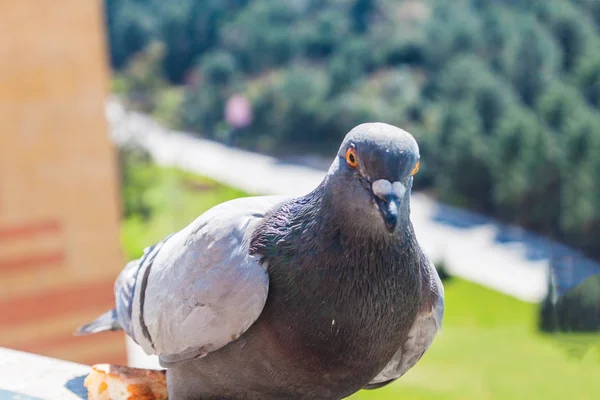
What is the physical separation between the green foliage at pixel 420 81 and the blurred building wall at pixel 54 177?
699 cm

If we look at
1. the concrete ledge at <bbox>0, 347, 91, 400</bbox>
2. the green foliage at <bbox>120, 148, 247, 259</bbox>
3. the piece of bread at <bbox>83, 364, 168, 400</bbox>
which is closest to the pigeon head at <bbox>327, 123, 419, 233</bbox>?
the piece of bread at <bbox>83, 364, 168, 400</bbox>

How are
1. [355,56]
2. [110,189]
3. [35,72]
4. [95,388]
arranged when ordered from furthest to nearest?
[355,56] < [110,189] < [35,72] < [95,388]

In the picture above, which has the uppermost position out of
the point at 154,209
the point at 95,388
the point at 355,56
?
the point at 95,388

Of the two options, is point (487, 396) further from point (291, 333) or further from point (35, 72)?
point (291, 333)

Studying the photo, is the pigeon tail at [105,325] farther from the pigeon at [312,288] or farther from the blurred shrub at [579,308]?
the blurred shrub at [579,308]

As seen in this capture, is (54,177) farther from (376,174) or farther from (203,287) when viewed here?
(376,174)

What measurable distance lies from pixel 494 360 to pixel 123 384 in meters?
7.23

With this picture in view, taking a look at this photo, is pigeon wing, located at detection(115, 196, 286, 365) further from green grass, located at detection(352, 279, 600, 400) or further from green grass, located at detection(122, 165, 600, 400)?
green grass, located at detection(122, 165, 600, 400)

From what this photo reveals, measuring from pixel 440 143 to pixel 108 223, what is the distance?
932cm

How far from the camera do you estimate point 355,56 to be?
17875 mm

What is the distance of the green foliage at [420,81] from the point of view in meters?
11.9

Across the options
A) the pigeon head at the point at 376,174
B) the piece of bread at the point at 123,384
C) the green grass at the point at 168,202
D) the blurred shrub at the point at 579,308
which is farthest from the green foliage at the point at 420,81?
the pigeon head at the point at 376,174

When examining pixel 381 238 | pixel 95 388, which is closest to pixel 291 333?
pixel 381 238

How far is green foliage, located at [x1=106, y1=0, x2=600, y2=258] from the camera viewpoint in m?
11.9
